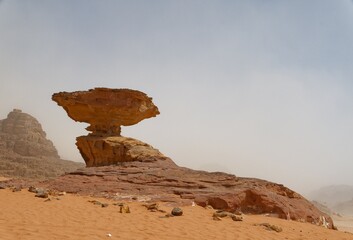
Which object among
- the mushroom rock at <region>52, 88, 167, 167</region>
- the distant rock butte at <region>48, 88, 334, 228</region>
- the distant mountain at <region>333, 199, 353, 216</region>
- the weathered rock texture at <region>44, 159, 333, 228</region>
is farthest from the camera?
the distant mountain at <region>333, 199, 353, 216</region>

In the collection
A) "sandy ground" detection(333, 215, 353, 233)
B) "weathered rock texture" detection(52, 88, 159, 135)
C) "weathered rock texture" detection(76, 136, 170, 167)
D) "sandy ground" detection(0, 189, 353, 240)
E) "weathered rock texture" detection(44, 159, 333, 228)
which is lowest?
"sandy ground" detection(333, 215, 353, 233)

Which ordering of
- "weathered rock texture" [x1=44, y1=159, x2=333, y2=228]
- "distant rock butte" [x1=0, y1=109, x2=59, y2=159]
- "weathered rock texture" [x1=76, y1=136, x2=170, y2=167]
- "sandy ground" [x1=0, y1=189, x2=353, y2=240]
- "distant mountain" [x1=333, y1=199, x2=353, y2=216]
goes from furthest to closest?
1. "distant mountain" [x1=333, y1=199, x2=353, y2=216]
2. "distant rock butte" [x1=0, y1=109, x2=59, y2=159]
3. "weathered rock texture" [x1=76, y1=136, x2=170, y2=167]
4. "weathered rock texture" [x1=44, y1=159, x2=333, y2=228]
5. "sandy ground" [x1=0, y1=189, x2=353, y2=240]

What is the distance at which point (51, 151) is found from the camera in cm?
5947

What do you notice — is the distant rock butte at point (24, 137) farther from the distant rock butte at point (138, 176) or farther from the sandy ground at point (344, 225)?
the sandy ground at point (344, 225)

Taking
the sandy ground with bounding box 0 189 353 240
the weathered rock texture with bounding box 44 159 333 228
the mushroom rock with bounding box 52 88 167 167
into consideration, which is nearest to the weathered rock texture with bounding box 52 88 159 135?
the mushroom rock with bounding box 52 88 167 167

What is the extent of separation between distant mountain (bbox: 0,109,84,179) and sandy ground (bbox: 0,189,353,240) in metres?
32.7

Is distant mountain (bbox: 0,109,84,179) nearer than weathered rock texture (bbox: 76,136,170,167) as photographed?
No

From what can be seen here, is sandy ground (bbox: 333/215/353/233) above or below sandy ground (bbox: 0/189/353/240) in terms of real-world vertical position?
below

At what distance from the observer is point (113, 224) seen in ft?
29.1

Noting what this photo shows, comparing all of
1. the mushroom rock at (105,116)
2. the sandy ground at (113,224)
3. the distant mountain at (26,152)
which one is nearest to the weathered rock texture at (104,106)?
A: the mushroom rock at (105,116)

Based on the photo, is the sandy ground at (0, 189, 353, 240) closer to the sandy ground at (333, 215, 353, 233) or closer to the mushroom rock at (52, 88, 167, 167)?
the mushroom rock at (52, 88, 167, 167)

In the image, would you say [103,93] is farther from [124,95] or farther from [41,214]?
[41,214]

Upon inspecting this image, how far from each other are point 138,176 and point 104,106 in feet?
22.8

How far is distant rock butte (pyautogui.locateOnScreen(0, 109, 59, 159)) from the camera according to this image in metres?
55.2
